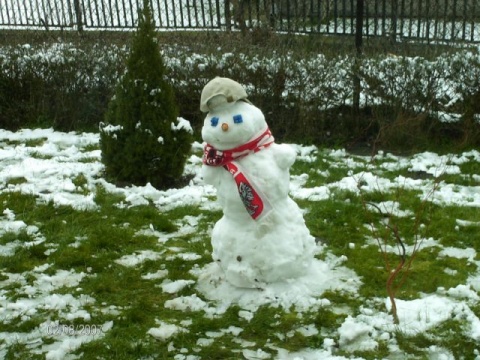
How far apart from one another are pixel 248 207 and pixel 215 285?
725 mm

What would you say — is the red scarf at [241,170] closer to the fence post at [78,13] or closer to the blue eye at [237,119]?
the blue eye at [237,119]

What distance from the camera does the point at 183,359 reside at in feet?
14.1

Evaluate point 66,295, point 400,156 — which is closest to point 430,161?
point 400,156

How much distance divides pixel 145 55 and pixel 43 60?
10.4 ft

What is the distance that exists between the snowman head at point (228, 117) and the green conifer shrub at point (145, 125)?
8.01ft

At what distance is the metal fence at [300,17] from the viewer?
35.2 ft

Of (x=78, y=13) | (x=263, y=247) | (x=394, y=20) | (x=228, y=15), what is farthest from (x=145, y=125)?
(x=78, y=13)

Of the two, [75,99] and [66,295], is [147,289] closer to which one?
[66,295]

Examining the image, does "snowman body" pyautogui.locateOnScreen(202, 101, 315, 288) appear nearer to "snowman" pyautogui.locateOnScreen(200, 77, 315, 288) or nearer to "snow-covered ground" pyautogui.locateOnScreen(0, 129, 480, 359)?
"snowman" pyautogui.locateOnScreen(200, 77, 315, 288)

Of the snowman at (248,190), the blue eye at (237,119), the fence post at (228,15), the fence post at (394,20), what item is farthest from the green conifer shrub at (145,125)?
the fence post at (228,15)

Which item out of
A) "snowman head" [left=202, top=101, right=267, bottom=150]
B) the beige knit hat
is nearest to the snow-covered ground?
"snowman head" [left=202, top=101, right=267, bottom=150]

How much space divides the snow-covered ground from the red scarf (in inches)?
23.8

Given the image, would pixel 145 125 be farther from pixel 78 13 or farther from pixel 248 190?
pixel 78 13

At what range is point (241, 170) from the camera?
4.91 m
